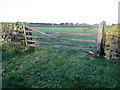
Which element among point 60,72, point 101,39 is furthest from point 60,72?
point 101,39

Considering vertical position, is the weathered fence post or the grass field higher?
the weathered fence post

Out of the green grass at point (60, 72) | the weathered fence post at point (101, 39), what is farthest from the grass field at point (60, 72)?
the weathered fence post at point (101, 39)

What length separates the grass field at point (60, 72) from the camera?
6.41 meters

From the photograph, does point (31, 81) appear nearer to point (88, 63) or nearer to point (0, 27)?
point (88, 63)

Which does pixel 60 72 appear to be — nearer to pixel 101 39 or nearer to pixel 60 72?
pixel 60 72

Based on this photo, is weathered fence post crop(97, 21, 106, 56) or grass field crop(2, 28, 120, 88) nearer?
grass field crop(2, 28, 120, 88)

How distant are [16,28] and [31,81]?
7000 mm

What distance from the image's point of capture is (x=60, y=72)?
727 centimetres

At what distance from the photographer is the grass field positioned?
21.0ft

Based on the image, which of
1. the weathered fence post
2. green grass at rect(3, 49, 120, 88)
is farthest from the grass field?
the weathered fence post

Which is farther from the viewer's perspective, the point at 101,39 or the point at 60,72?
the point at 101,39

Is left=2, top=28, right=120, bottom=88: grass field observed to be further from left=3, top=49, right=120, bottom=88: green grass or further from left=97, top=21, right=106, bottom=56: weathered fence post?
left=97, top=21, right=106, bottom=56: weathered fence post

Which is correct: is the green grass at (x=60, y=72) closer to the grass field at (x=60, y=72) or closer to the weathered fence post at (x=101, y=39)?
the grass field at (x=60, y=72)
